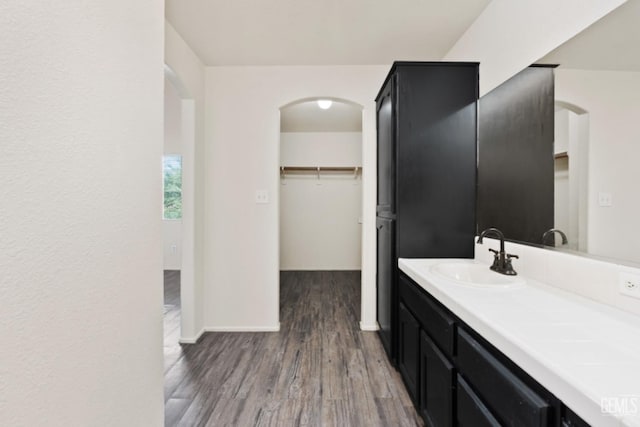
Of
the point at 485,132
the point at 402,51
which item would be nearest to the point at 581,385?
the point at 485,132

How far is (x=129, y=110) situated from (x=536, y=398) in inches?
54.8

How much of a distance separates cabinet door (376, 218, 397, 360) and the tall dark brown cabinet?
161mm

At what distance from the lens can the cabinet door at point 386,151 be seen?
200 cm

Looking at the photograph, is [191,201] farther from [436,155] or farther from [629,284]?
[629,284]

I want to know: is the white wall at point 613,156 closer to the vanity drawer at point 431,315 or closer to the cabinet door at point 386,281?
the vanity drawer at point 431,315

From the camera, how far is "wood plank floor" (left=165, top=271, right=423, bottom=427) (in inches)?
64.0

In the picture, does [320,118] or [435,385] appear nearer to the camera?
[435,385]

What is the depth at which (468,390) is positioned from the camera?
1.02 metres

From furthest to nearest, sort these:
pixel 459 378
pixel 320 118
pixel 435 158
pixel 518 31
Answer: pixel 320 118 → pixel 435 158 → pixel 518 31 → pixel 459 378

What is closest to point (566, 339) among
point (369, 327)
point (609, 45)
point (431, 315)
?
point (431, 315)

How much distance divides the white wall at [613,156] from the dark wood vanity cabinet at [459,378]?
2.20ft

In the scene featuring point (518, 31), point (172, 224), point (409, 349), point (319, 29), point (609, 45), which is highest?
point (319, 29)

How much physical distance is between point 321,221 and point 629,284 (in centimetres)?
432

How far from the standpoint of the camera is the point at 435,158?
6.28ft
